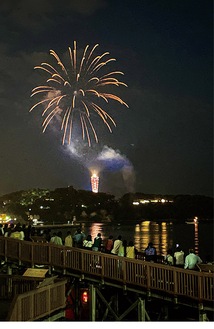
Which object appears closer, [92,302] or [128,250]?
[128,250]

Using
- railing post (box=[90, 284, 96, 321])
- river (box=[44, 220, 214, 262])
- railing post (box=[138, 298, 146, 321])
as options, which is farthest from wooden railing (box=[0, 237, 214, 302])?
river (box=[44, 220, 214, 262])

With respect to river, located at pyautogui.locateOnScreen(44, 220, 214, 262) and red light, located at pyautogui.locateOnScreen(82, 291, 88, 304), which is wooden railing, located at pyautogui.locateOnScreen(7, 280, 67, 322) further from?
river, located at pyautogui.locateOnScreen(44, 220, 214, 262)

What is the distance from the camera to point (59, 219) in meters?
178

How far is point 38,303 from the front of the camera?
42.7ft

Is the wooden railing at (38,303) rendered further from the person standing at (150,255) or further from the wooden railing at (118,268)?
the person standing at (150,255)

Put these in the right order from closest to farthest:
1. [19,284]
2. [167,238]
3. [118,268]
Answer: [19,284]
[118,268]
[167,238]

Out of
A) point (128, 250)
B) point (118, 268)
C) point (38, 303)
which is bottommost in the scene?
point (38, 303)

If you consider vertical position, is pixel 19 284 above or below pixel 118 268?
below

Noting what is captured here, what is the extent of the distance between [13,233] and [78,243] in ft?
9.38

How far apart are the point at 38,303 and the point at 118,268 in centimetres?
359

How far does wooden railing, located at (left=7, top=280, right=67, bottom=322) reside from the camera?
11880 millimetres

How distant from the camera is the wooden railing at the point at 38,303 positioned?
39.0ft

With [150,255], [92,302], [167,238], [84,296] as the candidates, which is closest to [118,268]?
[150,255]

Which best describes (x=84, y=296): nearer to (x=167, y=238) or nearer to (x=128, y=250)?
(x=128, y=250)
